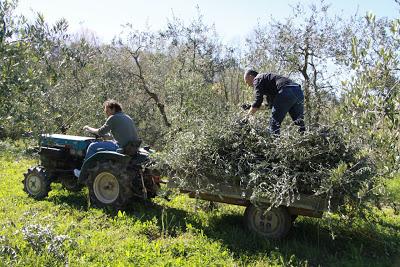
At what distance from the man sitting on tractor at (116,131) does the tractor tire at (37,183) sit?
0.64 meters

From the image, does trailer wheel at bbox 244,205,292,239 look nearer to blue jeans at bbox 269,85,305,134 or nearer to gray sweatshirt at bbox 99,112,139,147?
blue jeans at bbox 269,85,305,134

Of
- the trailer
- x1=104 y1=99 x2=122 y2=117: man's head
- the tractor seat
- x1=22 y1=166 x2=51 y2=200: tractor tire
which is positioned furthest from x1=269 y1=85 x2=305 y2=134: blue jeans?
x1=22 y1=166 x2=51 y2=200: tractor tire

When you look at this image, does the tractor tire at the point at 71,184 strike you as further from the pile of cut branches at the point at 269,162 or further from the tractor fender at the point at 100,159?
the pile of cut branches at the point at 269,162

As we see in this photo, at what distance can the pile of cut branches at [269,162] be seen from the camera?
4953 mm

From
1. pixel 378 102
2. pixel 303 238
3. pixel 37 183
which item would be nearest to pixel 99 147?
pixel 37 183

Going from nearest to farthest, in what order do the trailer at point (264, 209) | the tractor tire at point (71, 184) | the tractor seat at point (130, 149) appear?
the trailer at point (264, 209)
the tractor seat at point (130, 149)
the tractor tire at point (71, 184)

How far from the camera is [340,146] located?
5305 mm

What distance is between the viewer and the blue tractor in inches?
255

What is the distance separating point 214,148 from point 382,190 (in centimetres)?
206

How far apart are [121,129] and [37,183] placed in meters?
1.93

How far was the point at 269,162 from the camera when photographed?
17.8 ft

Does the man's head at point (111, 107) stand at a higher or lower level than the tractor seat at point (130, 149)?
higher

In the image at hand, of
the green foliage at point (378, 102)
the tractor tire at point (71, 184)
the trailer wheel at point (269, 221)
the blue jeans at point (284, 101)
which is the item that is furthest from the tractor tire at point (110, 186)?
the green foliage at point (378, 102)

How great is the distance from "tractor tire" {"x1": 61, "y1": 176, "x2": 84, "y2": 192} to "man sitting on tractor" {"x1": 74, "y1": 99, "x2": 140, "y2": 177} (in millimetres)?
489
